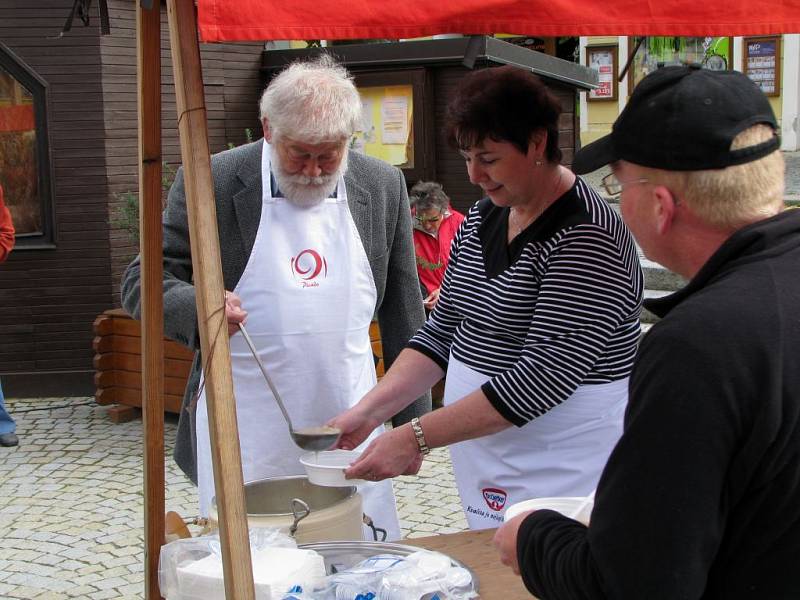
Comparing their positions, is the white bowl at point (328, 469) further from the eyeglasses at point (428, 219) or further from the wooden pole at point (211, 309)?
the eyeglasses at point (428, 219)

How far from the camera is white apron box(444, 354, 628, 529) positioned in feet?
6.72

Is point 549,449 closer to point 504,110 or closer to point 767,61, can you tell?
point 504,110

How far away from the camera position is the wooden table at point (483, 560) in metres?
1.65

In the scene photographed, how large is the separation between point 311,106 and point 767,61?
1354cm

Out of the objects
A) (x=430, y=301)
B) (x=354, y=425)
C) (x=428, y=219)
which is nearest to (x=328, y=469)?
(x=354, y=425)

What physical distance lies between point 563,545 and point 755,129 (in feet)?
1.83

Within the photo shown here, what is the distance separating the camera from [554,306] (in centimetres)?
193

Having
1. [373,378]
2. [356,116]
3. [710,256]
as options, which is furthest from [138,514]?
[710,256]

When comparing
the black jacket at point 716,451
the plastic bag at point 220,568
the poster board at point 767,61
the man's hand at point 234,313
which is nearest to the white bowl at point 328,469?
the plastic bag at point 220,568

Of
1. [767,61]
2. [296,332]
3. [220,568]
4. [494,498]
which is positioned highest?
[767,61]

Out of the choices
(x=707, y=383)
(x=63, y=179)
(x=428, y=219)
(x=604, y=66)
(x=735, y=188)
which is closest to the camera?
(x=707, y=383)

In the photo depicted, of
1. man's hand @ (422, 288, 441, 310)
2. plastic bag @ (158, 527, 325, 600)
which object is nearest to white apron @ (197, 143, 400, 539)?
plastic bag @ (158, 527, 325, 600)

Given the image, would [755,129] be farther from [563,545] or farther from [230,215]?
[230,215]

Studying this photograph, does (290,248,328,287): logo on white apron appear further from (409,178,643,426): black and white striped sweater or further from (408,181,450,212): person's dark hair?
(408,181,450,212): person's dark hair
